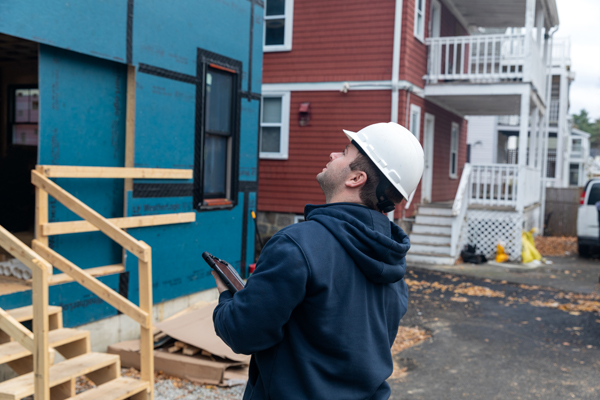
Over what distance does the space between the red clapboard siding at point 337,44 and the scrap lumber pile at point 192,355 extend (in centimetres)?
950

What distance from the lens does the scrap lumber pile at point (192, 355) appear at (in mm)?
5207

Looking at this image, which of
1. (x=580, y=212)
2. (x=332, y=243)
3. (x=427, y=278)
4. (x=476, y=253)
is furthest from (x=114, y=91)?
(x=580, y=212)

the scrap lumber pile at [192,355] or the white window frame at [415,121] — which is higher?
the white window frame at [415,121]

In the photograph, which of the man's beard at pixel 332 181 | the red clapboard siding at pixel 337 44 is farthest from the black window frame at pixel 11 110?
the red clapboard siding at pixel 337 44

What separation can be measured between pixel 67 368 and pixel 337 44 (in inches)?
448

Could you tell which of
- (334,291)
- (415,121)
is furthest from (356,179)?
(415,121)

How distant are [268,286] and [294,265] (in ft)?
0.37

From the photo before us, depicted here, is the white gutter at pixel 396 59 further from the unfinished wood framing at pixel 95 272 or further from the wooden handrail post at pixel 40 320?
the wooden handrail post at pixel 40 320

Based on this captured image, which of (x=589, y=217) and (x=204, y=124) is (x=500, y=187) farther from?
(x=204, y=124)

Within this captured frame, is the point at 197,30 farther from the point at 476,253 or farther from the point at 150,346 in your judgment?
the point at 476,253

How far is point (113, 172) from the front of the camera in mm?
5543

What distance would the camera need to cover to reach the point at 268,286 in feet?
5.89

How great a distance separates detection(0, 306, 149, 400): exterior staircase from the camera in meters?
3.92

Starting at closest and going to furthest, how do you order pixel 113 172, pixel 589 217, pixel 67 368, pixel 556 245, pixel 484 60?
pixel 67 368 → pixel 113 172 → pixel 589 217 → pixel 484 60 → pixel 556 245
